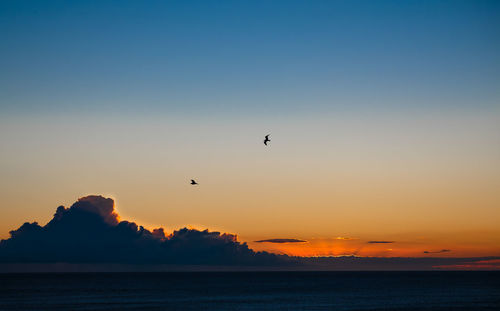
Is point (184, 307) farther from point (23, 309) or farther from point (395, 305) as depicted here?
point (395, 305)

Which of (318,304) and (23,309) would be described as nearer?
(23,309)

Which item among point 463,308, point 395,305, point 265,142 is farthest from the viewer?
point 395,305

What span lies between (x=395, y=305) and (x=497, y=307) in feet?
55.2

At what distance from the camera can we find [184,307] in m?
94.7

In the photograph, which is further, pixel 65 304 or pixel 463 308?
pixel 65 304

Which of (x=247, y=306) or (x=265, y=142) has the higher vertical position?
(x=265, y=142)

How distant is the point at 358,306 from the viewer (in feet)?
318

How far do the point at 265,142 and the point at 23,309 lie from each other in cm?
6023

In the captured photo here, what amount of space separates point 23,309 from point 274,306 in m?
43.2

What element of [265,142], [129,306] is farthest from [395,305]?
[265,142]

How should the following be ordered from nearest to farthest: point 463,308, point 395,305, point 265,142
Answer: point 265,142
point 463,308
point 395,305

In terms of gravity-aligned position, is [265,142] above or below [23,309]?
above

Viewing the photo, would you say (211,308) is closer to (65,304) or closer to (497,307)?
(65,304)

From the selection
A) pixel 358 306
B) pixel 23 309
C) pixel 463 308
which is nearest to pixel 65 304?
pixel 23 309
